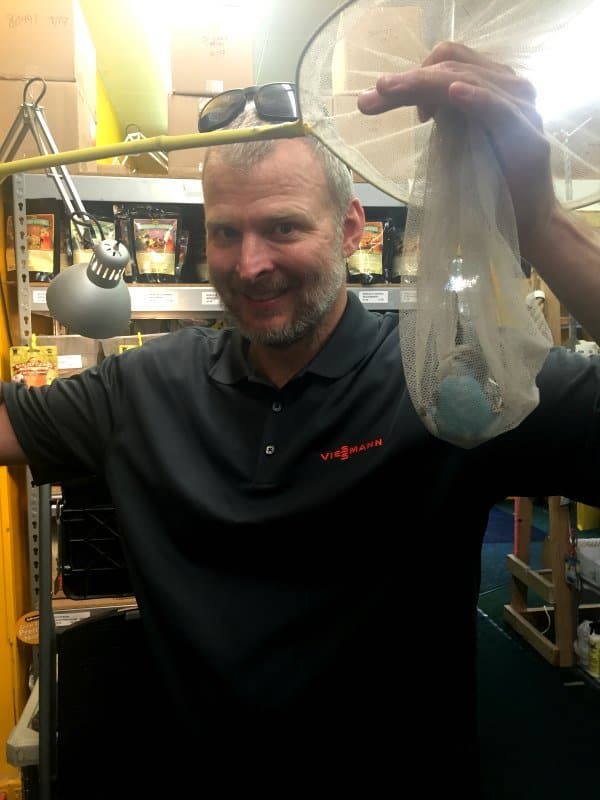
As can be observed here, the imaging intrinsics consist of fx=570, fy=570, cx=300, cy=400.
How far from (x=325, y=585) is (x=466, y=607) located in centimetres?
23

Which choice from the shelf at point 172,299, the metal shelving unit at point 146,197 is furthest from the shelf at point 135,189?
the shelf at point 172,299

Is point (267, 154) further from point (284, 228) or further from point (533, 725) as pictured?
point (533, 725)

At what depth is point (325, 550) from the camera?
0.84m

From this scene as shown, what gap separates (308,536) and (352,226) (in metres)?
0.54

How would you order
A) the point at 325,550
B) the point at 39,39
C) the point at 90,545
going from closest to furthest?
Answer: the point at 325,550, the point at 90,545, the point at 39,39

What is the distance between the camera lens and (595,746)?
81.2 inches

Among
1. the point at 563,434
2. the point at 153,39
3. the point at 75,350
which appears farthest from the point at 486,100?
the point at 153,39

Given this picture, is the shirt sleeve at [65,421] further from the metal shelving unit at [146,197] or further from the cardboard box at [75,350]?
the cardboard box at [75,350]

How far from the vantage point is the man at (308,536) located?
0.82m

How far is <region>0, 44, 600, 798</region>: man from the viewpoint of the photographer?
82 centimetres

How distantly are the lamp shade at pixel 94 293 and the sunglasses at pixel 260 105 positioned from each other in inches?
11.5

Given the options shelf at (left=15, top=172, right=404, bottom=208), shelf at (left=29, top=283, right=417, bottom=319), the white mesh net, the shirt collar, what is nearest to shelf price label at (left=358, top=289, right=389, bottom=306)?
shelf at (left=29, top=283, right=417, bottom=319)

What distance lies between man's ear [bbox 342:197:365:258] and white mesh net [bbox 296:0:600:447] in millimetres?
353

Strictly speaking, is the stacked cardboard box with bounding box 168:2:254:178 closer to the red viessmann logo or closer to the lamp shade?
the lamp shade
